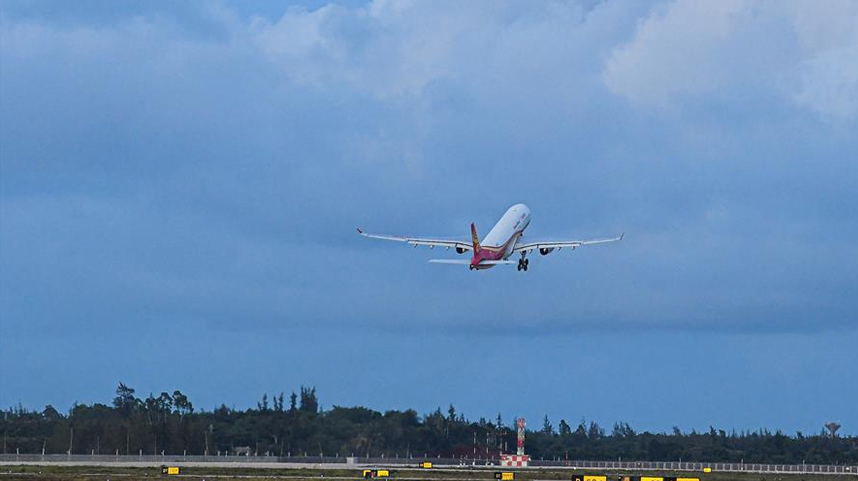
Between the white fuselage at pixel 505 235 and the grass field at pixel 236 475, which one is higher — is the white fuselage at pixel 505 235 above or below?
above

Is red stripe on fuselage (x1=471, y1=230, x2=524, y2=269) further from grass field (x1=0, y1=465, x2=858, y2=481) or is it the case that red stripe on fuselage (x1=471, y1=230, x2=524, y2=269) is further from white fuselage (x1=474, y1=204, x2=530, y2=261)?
grass field (x1=0, y1=465, x2=858, y2=481)

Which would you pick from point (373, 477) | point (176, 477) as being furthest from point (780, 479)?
point (176, 477)

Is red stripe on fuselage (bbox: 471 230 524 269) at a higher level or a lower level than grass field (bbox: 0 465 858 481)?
higher

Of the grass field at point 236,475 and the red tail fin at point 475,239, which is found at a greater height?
the red tail fin at point 475,239

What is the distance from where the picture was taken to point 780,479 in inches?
7830

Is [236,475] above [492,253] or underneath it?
underneath

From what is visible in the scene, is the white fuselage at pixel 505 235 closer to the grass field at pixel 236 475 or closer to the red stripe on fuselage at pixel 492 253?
the red stripe on fuselage at pixel 492 253

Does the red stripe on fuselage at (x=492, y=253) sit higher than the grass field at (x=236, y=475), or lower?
higher

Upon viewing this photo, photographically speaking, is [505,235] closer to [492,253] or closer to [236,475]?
[492,253]

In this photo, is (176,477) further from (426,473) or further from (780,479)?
(780,479)

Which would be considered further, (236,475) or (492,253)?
(236,475)

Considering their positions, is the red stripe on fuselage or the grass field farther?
the red stripe on fuselage

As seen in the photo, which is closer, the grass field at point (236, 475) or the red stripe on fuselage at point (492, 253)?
the grass field at point (236, 475)

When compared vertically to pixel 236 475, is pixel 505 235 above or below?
above
